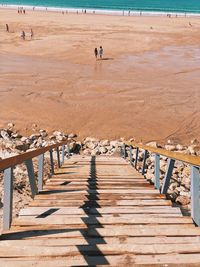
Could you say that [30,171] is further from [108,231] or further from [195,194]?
[195,194]

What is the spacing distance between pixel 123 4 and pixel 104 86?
318 feet

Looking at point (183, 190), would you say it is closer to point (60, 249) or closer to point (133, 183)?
point (133, 183)

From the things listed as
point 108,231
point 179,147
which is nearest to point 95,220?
→ point 108,231

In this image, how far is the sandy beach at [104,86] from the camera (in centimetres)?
1758

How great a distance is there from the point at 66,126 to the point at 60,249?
14.2 meters

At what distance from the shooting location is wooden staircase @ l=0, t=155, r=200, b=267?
125 inches

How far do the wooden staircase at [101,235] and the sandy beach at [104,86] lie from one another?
11.5 meters

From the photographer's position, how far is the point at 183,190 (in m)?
10.1

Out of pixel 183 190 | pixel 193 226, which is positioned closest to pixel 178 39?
pixel 183 190

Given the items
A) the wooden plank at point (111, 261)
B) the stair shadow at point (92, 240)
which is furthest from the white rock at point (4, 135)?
the wooden plank at point (111, 261)

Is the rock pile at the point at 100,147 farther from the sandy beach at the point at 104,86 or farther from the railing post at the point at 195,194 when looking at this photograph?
the railing post at the point at 195,194

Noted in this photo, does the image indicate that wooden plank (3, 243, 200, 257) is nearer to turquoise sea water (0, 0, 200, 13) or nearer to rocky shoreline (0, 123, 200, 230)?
rocky shoreline (0, 123, 200, 230)

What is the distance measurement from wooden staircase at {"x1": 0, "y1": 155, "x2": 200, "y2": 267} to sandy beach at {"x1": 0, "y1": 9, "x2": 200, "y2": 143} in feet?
37.9

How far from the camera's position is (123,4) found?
113m
